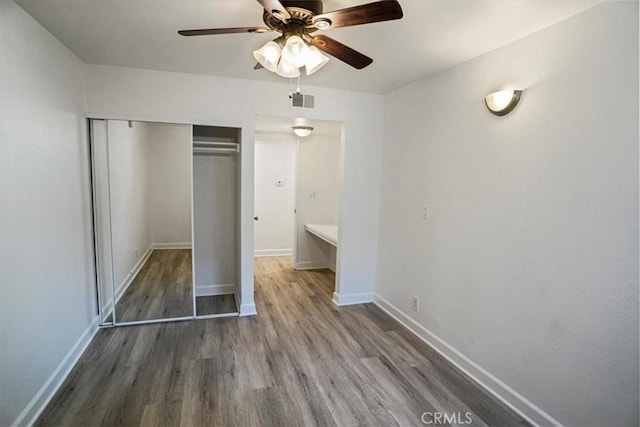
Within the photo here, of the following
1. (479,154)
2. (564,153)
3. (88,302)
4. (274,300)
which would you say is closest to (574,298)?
(564,153)

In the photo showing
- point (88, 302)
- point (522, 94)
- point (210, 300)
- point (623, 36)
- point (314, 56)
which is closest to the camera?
point (623, 36)

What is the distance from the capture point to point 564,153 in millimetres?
1905

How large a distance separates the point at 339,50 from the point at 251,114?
5.73 ft

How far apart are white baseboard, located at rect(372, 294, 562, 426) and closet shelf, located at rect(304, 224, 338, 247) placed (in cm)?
131

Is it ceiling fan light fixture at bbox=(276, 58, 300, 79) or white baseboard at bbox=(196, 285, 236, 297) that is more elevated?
ceiling fan light fixture at bbox=(276, 58, 300, 79)

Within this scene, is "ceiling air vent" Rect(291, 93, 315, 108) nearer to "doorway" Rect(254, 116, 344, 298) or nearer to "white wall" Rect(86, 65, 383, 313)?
"white wall" Rect(86, 65, 383, 313)

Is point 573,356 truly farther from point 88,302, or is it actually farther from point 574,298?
point 88,302

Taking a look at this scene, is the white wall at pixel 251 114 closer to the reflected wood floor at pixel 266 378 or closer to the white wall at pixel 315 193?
the reflected wood floor at pixel 266 378

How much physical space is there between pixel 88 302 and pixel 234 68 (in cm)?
250

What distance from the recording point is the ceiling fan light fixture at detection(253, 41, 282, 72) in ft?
5.79

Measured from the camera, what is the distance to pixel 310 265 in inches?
215

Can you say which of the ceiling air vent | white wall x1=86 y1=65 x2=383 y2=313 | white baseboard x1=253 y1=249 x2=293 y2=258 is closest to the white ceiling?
white wall x1=86 y1=65 x2=383 y2=313

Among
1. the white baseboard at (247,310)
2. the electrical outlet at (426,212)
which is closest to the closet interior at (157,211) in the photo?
the white baseboard at (247,310)

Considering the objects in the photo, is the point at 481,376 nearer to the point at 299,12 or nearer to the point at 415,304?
the point at 415,304
